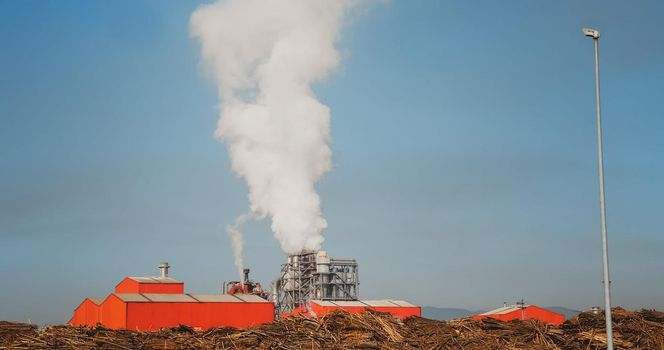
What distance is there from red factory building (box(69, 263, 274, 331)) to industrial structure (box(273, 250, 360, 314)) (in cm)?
1220

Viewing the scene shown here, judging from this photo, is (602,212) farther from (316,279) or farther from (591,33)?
(316,279)

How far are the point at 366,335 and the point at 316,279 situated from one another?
40256 millimetres

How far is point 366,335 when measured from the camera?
31.4 m

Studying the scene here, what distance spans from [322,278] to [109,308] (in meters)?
23.6

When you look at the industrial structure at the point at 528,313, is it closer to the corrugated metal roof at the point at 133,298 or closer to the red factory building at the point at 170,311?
the red factory building at the point at 170,311

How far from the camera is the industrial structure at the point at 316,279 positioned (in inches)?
2768

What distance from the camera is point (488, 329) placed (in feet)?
111

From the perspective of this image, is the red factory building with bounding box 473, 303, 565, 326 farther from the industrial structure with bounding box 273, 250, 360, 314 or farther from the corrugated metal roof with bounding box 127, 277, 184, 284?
the corrugated metal roof with bounding box 127, 277, 184, 284

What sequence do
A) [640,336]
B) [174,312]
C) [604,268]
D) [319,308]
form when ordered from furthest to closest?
1. [319,308]
2. [174,312]
3. [640,336]
4. [604,268]

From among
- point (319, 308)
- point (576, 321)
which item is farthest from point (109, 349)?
point (319, 308)

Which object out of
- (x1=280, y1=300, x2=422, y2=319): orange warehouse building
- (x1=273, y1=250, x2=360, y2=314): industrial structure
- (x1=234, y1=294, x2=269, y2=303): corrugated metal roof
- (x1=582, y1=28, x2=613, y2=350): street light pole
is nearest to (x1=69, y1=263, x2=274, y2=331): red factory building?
(x1=234, y1=294, x2=269, y2=303): corrugated metal roof

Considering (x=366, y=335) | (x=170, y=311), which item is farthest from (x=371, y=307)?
(x=366, y=335)

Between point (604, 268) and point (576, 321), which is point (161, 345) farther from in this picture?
point (576, 321)

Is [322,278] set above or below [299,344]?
above
